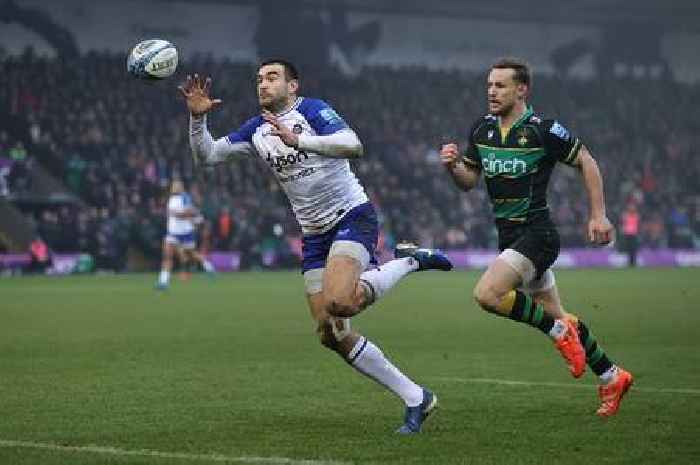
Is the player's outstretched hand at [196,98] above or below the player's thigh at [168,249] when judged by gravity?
above

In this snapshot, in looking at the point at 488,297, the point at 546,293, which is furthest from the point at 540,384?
the point at 488,297

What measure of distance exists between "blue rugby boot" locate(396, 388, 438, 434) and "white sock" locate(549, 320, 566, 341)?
114cm

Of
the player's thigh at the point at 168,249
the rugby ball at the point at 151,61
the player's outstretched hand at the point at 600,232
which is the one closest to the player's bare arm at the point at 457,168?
the player's outstretched hand at the point at 600,232

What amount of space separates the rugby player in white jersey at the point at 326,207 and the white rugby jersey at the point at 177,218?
69.8 ft

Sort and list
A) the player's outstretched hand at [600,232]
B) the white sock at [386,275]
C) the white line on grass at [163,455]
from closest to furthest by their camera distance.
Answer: the white line on grass at [163,455] → the white sock at [386,275] → the player's outstretched hand at [600,232]

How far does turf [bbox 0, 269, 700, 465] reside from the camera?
333 inches

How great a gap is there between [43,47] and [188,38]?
5.69m

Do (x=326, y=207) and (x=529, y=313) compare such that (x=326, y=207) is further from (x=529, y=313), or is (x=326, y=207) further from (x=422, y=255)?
(x=529, y=313)

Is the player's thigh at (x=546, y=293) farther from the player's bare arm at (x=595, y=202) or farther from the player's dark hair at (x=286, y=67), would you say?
the player's dark hair at (x=286, y=67)

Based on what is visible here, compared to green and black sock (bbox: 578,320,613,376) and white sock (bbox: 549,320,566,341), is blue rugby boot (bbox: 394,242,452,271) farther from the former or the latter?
green and black sock (bbox: 578,320,613,376)

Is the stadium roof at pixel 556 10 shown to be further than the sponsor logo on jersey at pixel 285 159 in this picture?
Yes

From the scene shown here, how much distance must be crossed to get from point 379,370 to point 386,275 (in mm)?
657

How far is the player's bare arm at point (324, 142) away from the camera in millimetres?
9242

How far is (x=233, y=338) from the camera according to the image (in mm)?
17266
